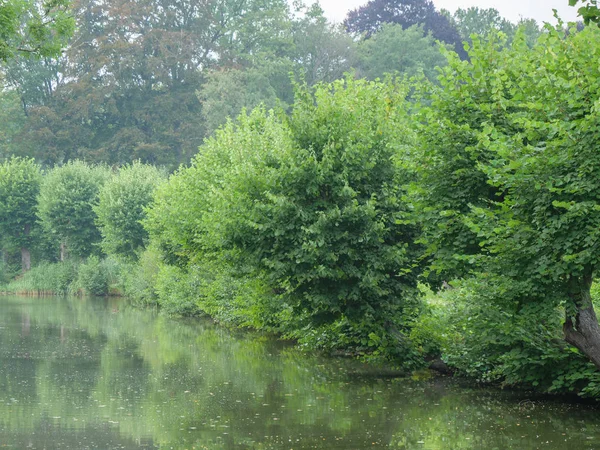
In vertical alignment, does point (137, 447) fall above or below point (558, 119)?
below

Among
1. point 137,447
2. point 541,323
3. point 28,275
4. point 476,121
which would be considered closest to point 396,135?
point 476,121

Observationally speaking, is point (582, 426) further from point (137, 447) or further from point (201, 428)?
point (137, 447)

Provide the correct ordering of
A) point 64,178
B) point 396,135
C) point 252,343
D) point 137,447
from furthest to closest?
point 64,178
point 252,343
point 396,135
point 137,447

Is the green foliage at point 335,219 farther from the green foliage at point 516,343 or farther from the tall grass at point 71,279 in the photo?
the tall grass at point 71,279

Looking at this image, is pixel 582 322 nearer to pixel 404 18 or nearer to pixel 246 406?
pixel 246 406

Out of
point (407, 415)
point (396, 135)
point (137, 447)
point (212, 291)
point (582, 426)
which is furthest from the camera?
Answer: point (212, 291)

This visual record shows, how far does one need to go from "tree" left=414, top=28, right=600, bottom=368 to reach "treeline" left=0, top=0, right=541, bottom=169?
49572 millimetres

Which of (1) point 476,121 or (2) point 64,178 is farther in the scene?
(2) point 64,178

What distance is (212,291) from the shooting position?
36.7 metres

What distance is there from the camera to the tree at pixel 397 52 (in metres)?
67.8

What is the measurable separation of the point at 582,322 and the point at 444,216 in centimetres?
350

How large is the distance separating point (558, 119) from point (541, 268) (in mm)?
2434

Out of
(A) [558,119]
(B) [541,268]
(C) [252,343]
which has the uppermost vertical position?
(A) [558,119]

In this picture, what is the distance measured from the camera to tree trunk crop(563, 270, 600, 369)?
48.1 ft
